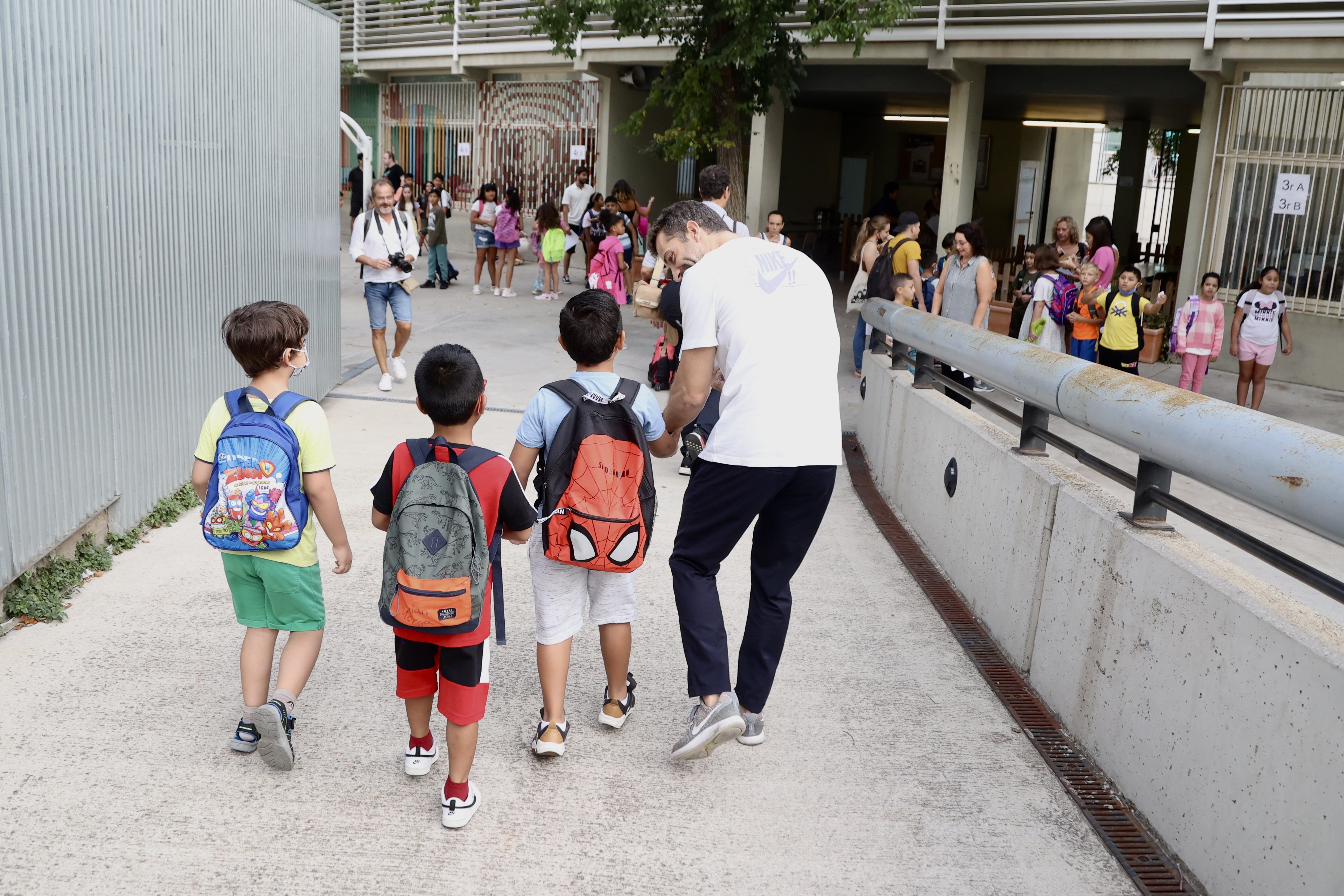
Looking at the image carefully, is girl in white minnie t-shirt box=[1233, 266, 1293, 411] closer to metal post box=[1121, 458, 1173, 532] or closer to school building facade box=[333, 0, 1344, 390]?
school building facade box=[333, 0, 1344, 390]

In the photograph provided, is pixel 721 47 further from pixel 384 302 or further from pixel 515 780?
pixel 515 780

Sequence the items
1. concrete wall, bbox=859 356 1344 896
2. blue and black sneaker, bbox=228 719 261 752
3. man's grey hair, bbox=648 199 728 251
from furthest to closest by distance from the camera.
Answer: man's grey hair, bbox=648 199 728 251, blue and black sneaker, bbox=228 719 261 752, concrete wall, bbox=859 356 1344 896

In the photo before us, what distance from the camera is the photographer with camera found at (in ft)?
30.1

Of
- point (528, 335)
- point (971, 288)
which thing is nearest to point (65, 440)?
point (971, 288)

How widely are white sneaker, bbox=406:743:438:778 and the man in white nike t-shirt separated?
0.75m

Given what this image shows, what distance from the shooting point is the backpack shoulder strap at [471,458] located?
3.11 metres

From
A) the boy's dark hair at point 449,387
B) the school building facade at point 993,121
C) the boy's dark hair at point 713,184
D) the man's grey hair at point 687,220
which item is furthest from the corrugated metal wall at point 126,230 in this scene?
the school building facade at point 993,121

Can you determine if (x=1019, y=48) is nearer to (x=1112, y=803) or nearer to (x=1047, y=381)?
(x=1047, y=381)

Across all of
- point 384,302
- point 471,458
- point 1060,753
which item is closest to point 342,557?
point 471,458

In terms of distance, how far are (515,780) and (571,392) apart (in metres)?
1.17

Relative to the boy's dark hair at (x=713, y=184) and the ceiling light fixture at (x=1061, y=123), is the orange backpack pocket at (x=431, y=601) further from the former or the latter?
the ceiling light fixture at (x=1061, y=123)

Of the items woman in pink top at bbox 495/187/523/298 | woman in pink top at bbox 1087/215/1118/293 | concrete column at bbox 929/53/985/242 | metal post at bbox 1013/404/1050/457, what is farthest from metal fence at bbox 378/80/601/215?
metal post at bbox 1013/404/1050/457

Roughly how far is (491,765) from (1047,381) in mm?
2457

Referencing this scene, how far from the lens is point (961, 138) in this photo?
15656 millimetres
